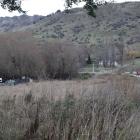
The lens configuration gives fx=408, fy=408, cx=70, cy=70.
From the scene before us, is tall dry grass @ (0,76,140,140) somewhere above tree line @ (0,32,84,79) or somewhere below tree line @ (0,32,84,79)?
above

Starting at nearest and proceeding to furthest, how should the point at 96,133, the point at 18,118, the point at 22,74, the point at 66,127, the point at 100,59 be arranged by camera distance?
the point at 96,133, the point at 66,127, the point at 18,118, the point at 22,74, the point at 100,59

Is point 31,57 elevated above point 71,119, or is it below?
below

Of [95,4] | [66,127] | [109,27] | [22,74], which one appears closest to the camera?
[66,127]

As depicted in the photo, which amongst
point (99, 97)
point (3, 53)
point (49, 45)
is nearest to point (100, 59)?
point (49, 45)

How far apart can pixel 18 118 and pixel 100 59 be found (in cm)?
6099

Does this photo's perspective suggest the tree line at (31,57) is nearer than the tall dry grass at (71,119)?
No

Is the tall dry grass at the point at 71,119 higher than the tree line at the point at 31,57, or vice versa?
the tall dry grass at the point at 71,119

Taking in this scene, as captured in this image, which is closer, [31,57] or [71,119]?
[71,119]

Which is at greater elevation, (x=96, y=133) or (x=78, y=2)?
(x=78, y=2)

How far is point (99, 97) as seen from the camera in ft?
19.6

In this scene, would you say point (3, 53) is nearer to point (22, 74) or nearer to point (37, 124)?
point (22, 74)

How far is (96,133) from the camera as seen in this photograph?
447 centimetres

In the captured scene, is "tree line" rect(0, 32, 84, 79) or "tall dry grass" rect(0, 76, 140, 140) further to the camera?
"tree line" rect(0, 32, 84, 79)

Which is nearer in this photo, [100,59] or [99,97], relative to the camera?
[99,97]
